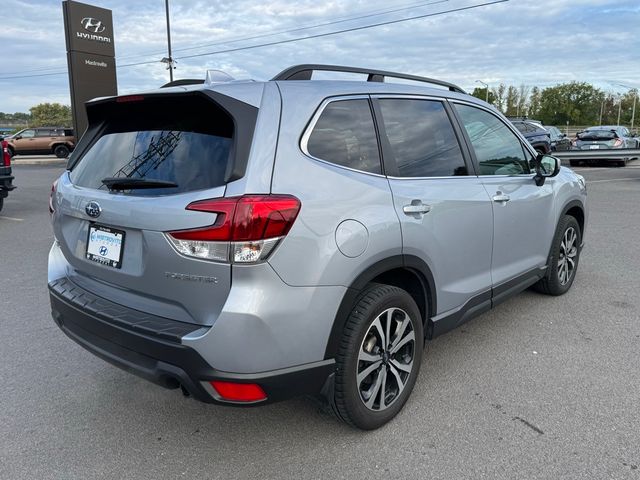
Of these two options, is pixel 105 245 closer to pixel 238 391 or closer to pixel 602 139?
pixel 238 391

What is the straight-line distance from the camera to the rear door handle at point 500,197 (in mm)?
3566

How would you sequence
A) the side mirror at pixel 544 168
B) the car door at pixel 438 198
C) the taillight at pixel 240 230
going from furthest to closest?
the side mirror at pixel 544 168 → the car door at pixel 438 198 → the taillight at pixel 240 230

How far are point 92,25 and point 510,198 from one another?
73.6ft

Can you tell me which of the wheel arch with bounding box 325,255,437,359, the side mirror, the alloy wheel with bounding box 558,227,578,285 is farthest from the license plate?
the alloy wheel with bounding box 558,227,578,285

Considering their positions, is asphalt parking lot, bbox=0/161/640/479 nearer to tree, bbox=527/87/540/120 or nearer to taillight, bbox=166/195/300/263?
taillight, bbox=166/195/300/263

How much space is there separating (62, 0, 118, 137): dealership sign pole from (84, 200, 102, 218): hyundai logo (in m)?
20.2

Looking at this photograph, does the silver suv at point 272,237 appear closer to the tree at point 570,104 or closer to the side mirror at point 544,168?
the side mirror at point 544,168

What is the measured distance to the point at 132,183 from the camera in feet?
8.46

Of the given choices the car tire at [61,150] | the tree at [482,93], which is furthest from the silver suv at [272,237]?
the tree at [482,93]

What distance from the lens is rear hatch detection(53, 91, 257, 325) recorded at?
7.55ft

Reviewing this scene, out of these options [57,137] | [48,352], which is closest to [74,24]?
[57,137]

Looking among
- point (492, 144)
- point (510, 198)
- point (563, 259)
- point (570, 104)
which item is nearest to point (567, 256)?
point (563, 259)

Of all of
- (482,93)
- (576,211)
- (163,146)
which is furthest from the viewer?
(482,93)

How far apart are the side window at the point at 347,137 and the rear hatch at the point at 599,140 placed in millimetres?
20013
